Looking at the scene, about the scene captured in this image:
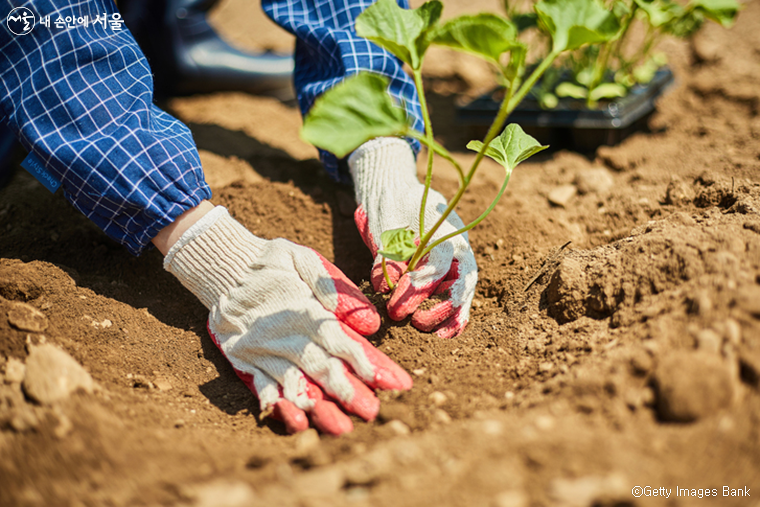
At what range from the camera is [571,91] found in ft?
7.03

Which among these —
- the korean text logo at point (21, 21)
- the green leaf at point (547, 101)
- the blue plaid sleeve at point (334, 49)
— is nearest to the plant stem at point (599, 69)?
the green leaf at point (547, 101)

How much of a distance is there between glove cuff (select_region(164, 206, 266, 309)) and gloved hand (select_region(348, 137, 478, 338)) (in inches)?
15.9

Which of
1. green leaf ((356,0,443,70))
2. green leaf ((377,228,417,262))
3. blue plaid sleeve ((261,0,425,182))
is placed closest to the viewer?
green leaf ((356,0,443,70))

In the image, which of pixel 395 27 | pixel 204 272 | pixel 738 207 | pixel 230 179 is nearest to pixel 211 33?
pixel 230 179

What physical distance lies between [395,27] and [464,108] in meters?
1.37

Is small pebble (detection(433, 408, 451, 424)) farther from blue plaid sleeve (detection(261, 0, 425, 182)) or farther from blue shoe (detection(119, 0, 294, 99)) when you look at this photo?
blue shoe (detection(119, 0, 294, 99))

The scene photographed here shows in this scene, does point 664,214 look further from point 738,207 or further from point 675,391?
point 675,391

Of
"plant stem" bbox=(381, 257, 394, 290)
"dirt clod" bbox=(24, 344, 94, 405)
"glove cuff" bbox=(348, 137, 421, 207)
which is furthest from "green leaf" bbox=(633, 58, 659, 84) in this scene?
"dirt clod" bbox=(24, 344, 94, 405)

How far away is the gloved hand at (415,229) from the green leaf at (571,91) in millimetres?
1035

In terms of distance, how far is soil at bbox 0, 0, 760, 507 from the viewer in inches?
31.0

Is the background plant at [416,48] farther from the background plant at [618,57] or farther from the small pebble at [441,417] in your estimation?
the background plant at [618,57]

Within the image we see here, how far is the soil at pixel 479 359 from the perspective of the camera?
2.59 ft

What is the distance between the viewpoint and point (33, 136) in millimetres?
1245

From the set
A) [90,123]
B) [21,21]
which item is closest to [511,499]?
[90,123]
